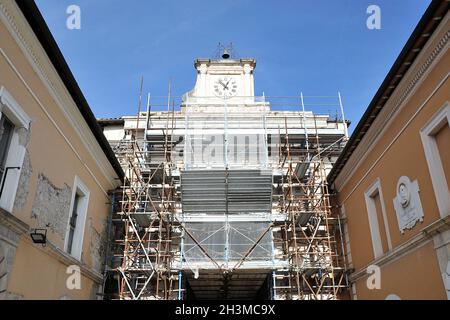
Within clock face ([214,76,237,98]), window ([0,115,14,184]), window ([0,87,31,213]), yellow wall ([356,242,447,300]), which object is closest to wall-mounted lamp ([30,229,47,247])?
window ([0,87,31,213])

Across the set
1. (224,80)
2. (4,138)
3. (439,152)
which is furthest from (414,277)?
(224,80)

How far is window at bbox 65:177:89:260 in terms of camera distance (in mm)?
11791

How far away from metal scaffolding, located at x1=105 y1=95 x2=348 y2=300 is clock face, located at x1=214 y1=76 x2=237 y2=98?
4540mm

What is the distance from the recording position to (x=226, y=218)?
1552 cm

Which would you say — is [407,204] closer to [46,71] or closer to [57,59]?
[57,59]

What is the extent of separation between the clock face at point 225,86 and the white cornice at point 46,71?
994cm

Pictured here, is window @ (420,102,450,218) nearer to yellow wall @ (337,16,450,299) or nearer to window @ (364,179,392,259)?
yellow wall @ (337,16,450,299)

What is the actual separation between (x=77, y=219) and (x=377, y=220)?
932 centimetres

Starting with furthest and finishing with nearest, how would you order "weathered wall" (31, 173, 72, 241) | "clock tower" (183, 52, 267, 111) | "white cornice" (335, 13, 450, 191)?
"clock tower" (183, 52, 267, 111)
"weathered wall" (31, 173, 72, 241)
"white cornice" (335, 13, 450, 191)

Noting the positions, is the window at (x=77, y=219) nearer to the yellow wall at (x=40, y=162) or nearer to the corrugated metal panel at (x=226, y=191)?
the yellow wall at (x=40, y=162)

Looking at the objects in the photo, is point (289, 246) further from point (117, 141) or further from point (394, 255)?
point (117, 141)

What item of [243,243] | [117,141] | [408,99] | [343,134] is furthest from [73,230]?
[343,134]
